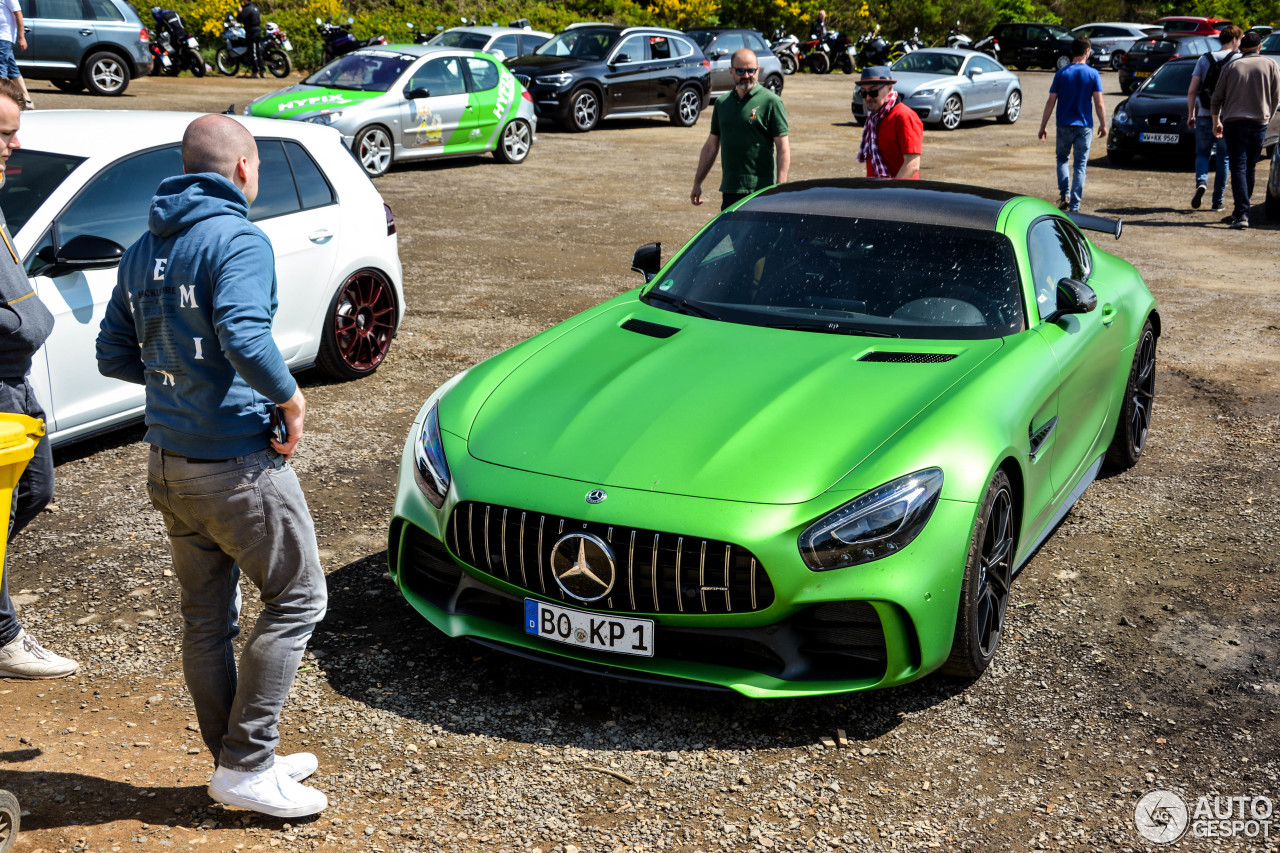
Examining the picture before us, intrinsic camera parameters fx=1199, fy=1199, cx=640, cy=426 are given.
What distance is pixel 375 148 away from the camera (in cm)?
1522

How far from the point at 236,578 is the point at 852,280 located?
2825 millimetres

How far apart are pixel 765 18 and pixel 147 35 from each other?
23.9 metres

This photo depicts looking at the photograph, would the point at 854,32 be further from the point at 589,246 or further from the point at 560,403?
the point at 560,403

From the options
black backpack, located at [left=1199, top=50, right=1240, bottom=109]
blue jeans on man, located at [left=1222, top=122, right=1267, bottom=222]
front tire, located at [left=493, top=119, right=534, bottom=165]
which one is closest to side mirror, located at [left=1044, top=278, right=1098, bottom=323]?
blue jeans on man, located at [left=1222, top=122, right=1267, bottom=222]

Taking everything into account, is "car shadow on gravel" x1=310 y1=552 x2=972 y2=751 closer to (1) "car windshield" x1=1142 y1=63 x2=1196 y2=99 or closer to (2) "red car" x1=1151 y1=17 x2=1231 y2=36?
(1) "car windshield" x1=1142 y1=63 x2=1196 y2=99

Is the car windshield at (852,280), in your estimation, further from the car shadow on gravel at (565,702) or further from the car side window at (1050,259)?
the car shadow on gravel at (565,702)

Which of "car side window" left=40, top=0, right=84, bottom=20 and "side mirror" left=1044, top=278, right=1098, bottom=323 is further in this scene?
"car side window" left=40, top=0, right=84, bottom=20

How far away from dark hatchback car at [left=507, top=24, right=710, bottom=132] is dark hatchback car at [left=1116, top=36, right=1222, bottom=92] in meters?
13.1

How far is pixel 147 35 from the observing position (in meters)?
21.7

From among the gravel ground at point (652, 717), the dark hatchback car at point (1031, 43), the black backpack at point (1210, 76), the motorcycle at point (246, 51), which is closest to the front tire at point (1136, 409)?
the gravel ground at point (652, 717)

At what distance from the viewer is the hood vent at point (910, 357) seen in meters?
4.48

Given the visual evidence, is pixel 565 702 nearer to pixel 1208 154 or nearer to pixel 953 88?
pixel 1208 154

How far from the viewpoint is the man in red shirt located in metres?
8.30

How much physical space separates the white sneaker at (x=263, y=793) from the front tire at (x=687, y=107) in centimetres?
1993
